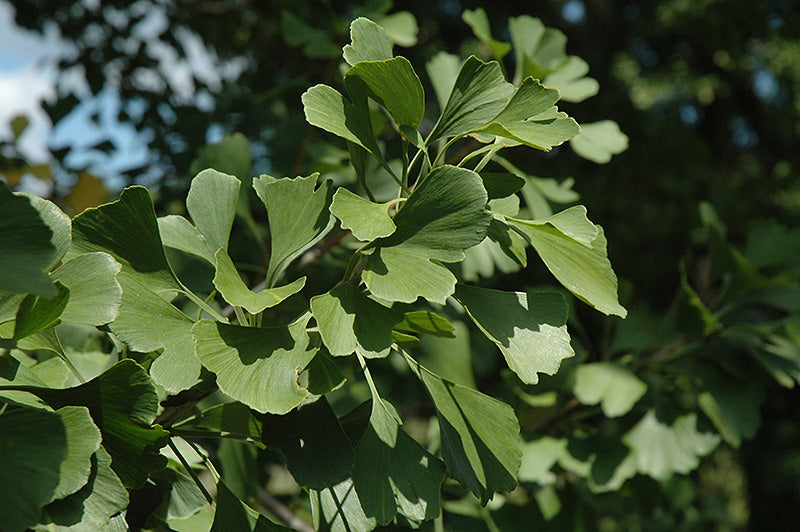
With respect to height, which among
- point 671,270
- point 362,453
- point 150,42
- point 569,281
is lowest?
point 671,270

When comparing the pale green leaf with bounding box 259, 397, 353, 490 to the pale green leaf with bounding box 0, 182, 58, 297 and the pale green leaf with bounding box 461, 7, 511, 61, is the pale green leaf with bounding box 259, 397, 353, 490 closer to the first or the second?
the pale green leaf with bounding box 0, 182, 58, 297

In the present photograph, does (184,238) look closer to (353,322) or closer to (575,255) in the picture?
(353,322)

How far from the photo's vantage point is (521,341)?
52 cm

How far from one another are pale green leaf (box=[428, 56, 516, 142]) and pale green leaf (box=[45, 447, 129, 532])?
363 mm

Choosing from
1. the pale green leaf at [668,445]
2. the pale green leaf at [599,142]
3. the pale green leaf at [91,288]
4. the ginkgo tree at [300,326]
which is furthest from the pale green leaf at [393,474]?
the pale green leaf at [668,445]

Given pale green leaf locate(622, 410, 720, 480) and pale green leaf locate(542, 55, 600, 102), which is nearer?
pale green leaf locate(542, 55, 600, 102)

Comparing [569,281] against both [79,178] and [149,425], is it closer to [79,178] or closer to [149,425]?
[149,425]

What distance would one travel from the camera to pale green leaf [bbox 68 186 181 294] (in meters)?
0.52

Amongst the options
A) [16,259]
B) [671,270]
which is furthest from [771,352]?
[671,270]

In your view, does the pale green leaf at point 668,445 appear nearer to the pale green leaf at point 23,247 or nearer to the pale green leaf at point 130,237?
the pale green leaf at point 130,237

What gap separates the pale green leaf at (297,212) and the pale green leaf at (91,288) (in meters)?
0.13

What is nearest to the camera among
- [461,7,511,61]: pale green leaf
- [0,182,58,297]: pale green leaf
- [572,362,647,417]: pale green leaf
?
[0,182,58,297]: pale green leaf

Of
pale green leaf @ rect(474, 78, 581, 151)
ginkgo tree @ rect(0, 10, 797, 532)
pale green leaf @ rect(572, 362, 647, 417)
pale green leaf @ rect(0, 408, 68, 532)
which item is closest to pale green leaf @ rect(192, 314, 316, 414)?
ginkgo tree @ rect(0, 10, 797, 532)

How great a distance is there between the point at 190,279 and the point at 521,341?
41cm
